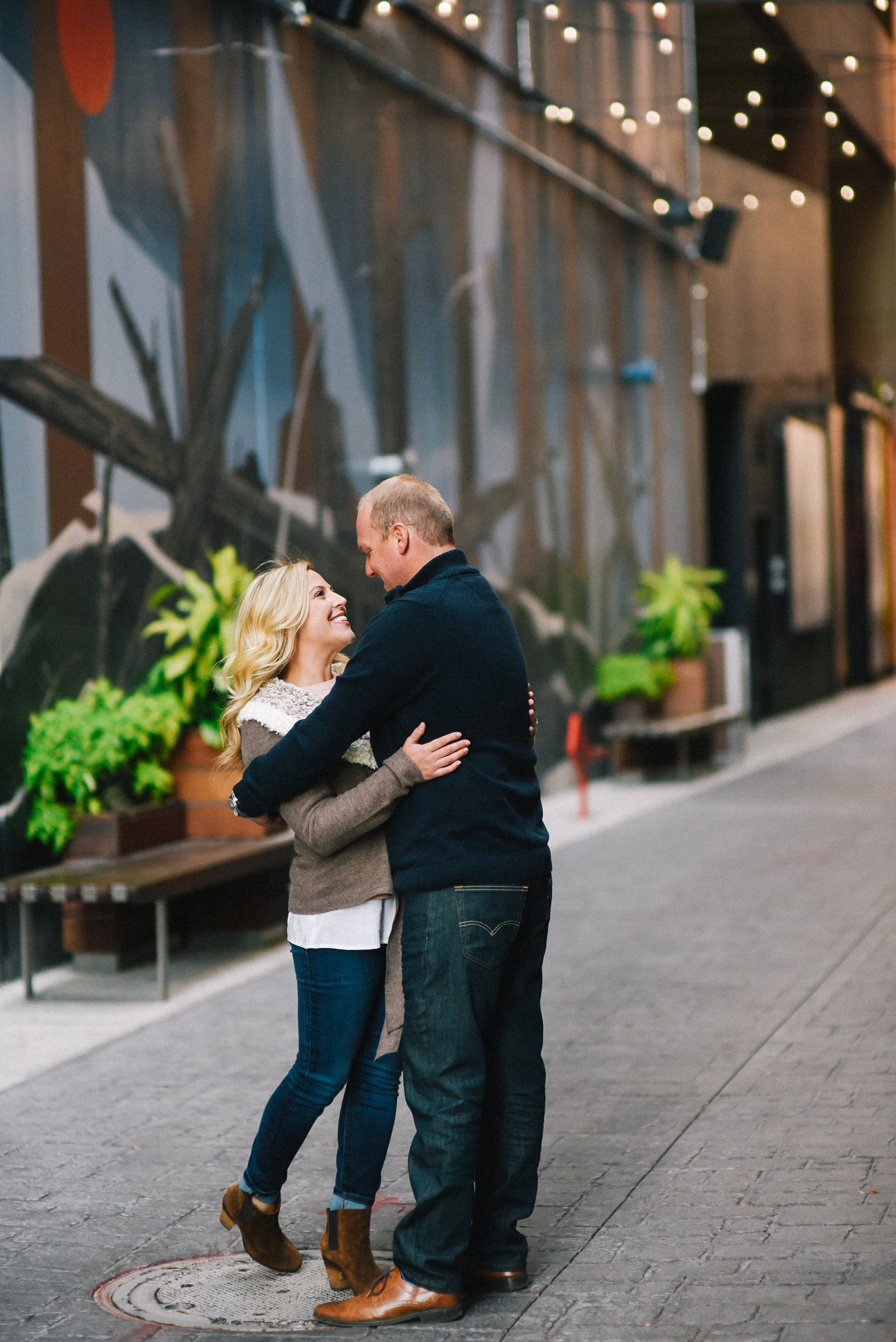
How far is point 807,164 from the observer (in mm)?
25141

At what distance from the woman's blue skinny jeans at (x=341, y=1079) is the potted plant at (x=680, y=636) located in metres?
13.4

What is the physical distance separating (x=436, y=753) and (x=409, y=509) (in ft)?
1.91

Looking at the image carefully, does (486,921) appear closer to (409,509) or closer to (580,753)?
(409,509)

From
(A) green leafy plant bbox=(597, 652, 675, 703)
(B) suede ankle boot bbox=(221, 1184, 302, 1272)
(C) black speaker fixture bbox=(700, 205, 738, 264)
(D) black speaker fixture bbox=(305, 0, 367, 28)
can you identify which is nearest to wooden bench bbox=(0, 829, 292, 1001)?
(B) suede ankle boot bbox=(221, 1184, 302, 1272)

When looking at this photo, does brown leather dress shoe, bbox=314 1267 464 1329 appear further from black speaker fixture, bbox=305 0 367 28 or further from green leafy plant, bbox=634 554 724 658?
green leafy plant, bbox=634 554 724 658

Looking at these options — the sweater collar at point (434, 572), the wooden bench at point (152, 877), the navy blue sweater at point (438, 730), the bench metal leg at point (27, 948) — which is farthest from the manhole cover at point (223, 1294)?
the bench metal leg at point (27, 948)

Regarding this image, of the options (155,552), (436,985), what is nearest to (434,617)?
(436,985)

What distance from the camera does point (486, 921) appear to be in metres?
4.19

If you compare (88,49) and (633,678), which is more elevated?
(88,49)

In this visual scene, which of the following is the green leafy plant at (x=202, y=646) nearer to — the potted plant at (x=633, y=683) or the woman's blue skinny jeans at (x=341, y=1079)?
the woman's blue skinny jeans at (x=341, y=1079)

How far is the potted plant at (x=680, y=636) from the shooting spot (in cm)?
1761

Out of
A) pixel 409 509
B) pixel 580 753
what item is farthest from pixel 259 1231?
pixel 580 753

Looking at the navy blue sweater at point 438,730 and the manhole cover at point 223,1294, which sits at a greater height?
the navy blue sweater at point 438,730

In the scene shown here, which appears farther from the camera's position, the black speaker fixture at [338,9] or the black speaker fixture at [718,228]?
the black speaker fixture at [718,228]
